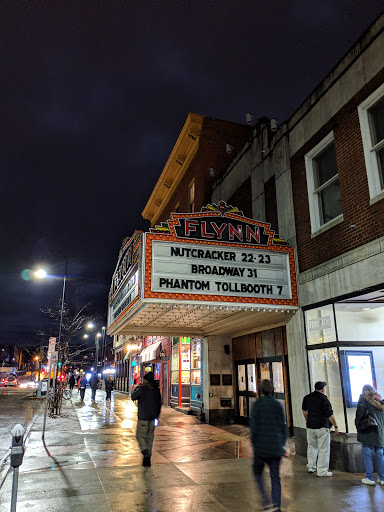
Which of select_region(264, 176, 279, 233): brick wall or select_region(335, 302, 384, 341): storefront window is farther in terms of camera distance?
select_region(264, 176, 279, 233): brick wall

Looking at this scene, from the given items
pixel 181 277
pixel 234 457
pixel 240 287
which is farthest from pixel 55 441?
pixel 240 287

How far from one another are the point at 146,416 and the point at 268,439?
375 centimetres

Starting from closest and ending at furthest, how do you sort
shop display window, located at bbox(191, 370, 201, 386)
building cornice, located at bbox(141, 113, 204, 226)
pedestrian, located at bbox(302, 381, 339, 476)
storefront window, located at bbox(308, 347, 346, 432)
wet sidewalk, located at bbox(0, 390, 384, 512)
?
1. wet sidewalk, located at bbox(0, 390, 384, 512)
2. pedestrian, located at bbox(302, 381, 339, 476)
3. storefront window, located at bbox(308, 347, 346, 432)
4. shop display window, located at bbox(191, 370, 201, 386)
5. building cornice, located at bbox(141, 113, 204, 226)

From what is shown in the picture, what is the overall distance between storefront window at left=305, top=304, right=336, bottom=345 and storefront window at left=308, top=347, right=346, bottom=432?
26 centimetres

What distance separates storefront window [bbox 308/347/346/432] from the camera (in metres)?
9.50

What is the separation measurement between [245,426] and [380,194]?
34.2 feet

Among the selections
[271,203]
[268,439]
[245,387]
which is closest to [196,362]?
[245,387]

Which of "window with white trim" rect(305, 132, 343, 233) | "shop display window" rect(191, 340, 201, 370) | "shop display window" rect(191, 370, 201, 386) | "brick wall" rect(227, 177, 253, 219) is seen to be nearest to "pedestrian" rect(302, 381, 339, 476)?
"window with white trim" rect(305, 132, 343, 233)

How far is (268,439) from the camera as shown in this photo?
6.05 m

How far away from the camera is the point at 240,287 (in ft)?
35.9

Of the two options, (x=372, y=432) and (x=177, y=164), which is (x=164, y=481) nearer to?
(x=372, y=432)

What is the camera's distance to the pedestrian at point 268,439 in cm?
595

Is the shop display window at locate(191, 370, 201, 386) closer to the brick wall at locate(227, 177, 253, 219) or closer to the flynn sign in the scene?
the brick wall at locate(227, 177, 253, 219)

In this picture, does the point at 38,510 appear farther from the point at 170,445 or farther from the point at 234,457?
the point at 170,445
